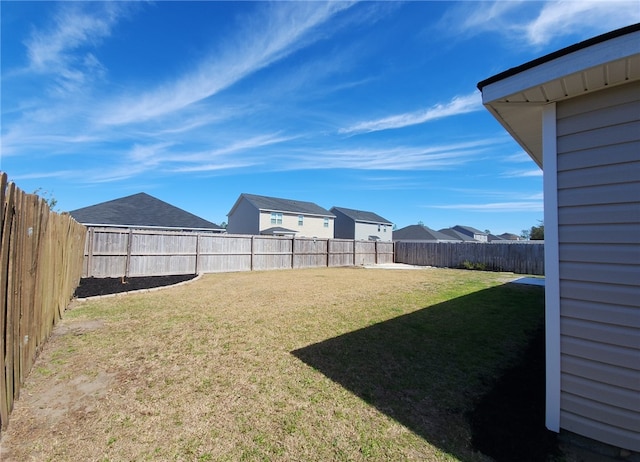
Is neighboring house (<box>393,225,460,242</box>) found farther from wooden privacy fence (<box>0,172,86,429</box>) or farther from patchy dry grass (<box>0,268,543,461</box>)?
wooden privacy fence (<box>0,172,86,429</box>)

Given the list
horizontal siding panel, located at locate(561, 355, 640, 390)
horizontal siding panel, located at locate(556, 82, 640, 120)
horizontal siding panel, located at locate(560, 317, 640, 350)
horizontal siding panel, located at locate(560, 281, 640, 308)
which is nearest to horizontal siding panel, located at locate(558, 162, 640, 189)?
horizontal siding panel, located at locate(556, 82, 640, 120)

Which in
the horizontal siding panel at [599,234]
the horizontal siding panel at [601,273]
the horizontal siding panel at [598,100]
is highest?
the horizontal siding panel at [598,100]

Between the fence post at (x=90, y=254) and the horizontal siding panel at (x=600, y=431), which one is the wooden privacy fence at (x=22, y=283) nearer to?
the horizontal siding panel at (x=600, y=431)

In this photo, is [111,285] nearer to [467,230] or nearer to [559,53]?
[559,53]

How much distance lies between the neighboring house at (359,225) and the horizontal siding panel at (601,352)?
109 feet

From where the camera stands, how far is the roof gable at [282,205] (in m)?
28.8

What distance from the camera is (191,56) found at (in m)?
10.2

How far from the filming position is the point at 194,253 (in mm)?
13031

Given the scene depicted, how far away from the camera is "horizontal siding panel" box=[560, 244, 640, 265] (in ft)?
7.00

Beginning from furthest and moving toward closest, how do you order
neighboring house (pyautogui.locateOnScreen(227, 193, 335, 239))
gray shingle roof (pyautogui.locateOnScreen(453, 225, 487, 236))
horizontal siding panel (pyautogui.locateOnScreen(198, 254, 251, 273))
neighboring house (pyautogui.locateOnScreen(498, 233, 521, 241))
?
neighboring house (pyautogui.locateOnScreen(498, 233, 521, 241)) → gray shingle roof (pyautogui.locateOnScreen(453, 225, 487, 236)) → neighboring house (pyautogui.locateOnScreen(227, 193, 335, 239)) → horizontal siding panel (pyautogui.locateOnScreen(198, 254, 251, 273))

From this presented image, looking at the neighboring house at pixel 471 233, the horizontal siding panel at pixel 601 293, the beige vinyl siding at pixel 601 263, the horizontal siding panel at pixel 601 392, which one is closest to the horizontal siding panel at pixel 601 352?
the beige vinyl siding at pixel 601 263

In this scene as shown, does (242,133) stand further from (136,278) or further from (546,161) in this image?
(546,161)

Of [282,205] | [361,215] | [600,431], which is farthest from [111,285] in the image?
[361,215]

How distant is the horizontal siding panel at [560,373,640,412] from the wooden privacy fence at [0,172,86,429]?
446 centimetres
